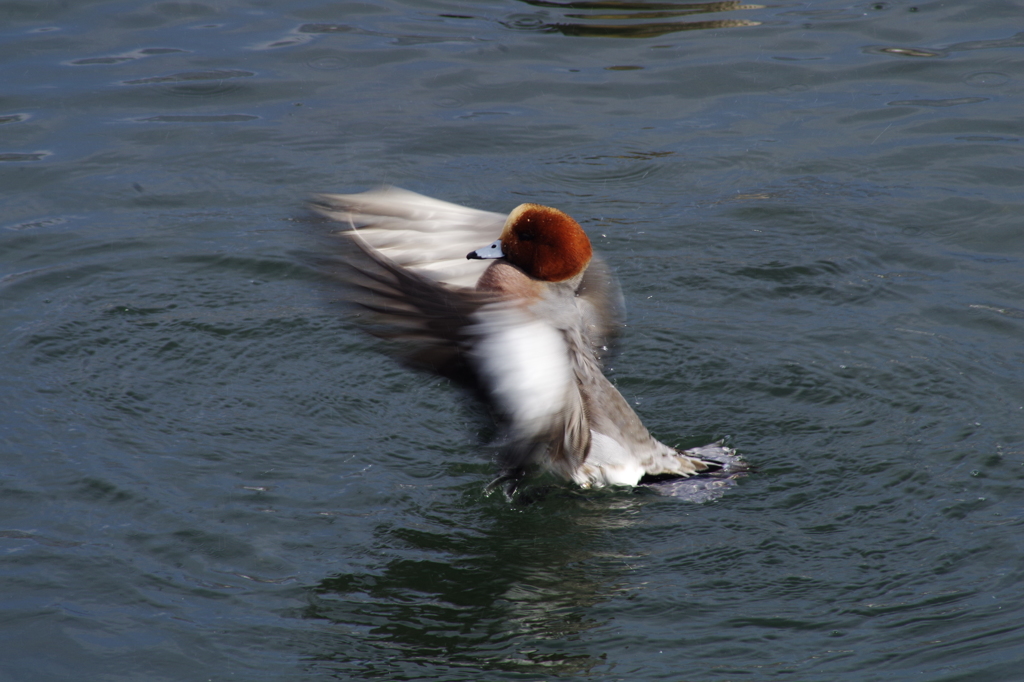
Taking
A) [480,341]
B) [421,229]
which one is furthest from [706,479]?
[421,229]

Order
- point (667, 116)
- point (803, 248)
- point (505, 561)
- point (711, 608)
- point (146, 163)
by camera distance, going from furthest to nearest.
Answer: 1. point (667, 116)
2. point (146, 163)
3. point (803, 248)
4. point (505, 561)
5. point (711, 608)

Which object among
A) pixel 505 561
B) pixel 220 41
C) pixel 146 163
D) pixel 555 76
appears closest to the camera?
pixel 505 561

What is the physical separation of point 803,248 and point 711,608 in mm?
3571

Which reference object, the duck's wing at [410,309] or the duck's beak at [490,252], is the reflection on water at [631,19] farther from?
the duck's wing at [410,309]

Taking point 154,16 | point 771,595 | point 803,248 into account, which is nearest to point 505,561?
point 771,595

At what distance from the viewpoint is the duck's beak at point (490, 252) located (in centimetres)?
477

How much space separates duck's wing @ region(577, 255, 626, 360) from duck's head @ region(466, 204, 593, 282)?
57 centimetres

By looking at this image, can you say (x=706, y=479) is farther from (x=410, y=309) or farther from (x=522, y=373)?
(x=410, y=309)

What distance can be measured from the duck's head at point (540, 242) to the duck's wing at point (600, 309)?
1.89 ft

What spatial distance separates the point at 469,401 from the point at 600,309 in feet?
4.76

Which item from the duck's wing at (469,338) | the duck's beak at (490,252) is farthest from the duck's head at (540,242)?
the duck's wing at (469,338)

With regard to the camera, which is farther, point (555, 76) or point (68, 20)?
point (68, 20)

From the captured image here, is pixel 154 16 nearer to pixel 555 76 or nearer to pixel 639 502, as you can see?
pixel 555 76

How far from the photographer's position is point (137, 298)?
6.49 metres
